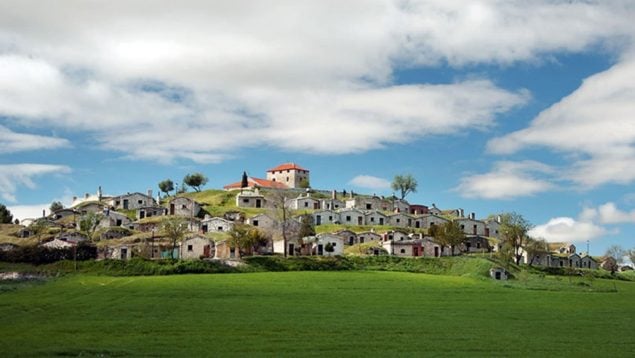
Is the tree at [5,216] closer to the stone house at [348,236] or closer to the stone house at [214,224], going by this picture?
the stone house at [214,224]

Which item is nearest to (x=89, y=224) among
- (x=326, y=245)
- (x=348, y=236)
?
(x=326, y=245)

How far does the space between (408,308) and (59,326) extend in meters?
25.9

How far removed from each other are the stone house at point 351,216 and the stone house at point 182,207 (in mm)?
26985

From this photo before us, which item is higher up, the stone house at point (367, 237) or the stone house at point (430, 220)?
the stone house at point (430, 220)

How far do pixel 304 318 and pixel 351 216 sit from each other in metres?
92.6

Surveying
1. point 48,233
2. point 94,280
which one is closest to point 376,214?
point 48,233

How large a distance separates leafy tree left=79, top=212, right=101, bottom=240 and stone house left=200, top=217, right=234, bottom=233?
55.9 feet

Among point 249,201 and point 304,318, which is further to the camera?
point 249,201

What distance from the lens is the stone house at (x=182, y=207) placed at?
459 feet

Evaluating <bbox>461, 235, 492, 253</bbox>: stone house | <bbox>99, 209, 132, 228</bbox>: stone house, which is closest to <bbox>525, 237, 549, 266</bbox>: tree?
<bbox>461, 235, 492, 253</bbox>: stone house

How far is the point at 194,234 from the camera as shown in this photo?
106375 millimetres

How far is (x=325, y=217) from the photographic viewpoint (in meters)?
141

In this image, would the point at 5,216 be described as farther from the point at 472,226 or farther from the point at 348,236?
the point at 472,226

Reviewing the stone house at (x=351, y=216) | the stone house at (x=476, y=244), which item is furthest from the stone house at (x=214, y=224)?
the stone house at (x=476, y=244)
